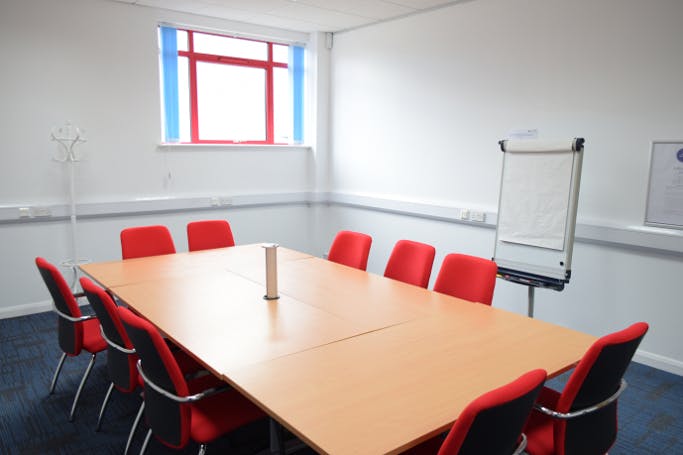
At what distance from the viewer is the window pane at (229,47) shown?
5938mm

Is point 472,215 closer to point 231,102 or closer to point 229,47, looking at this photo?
point 231,102

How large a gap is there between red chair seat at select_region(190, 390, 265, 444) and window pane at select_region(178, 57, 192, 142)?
13.3ft

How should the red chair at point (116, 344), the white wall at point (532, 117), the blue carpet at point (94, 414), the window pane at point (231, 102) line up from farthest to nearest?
1. the window pane at point (231, 102)
2. the white wall at point (532, 117)
3. the blue carpet at point (94, 414)
4. the red chair at point (116, 344)

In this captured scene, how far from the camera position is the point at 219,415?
7.63 ft

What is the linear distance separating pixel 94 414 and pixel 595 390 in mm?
2835

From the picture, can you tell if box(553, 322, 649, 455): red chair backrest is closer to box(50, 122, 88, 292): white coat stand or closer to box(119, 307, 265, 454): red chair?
box(119, 307, 265, 454): red chair

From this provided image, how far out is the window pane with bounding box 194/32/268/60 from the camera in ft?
19.5

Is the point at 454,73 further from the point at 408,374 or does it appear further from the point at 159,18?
the point at 408,374

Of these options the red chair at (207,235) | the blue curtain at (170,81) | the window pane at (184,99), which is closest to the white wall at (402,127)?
the blue curtain at (170,81)

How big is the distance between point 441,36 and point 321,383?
4245mm

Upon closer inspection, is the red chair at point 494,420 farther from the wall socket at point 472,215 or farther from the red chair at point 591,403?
the wall socket at point 472,215

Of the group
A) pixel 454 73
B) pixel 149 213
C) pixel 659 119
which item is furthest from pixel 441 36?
pixel 149 213

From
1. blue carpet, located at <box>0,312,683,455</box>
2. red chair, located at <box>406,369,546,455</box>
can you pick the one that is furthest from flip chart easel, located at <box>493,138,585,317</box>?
red chair, located at <box>406,369,546,455</box>

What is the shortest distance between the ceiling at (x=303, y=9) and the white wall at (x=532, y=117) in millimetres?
220
